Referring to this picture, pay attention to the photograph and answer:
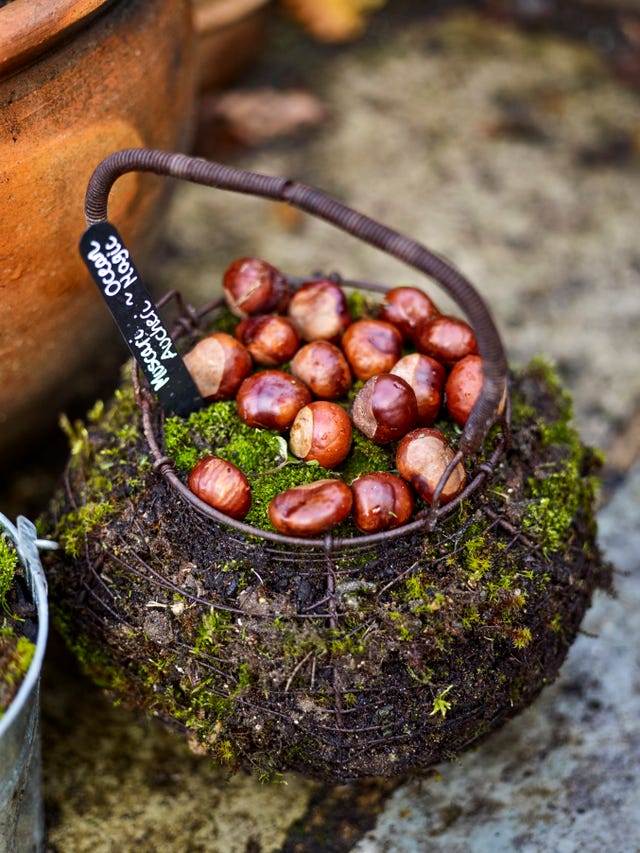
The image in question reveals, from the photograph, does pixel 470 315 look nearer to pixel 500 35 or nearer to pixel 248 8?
pixel 248 8

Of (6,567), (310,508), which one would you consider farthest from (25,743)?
(310,508)

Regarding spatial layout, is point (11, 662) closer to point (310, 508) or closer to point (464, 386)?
point (310, 508)

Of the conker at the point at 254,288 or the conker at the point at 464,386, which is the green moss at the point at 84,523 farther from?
the conker at the point at 464,386

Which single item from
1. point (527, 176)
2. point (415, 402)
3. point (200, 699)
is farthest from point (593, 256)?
point (200, 699)

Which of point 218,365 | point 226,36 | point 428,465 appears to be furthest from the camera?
point 226,36

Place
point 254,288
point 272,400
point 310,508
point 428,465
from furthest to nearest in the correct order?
1. point 254,288
2. point 272,400
3. point 428,465
4. point 310,508

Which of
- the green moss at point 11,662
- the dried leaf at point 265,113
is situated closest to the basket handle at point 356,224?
the green moss at point 11,662

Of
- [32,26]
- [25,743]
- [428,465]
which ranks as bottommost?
[25,743]
